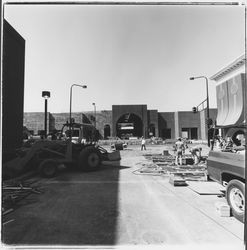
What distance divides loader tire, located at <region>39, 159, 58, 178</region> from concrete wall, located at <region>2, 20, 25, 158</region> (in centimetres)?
346

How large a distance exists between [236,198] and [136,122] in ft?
177

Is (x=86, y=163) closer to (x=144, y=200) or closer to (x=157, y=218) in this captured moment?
(x=144, y=200)

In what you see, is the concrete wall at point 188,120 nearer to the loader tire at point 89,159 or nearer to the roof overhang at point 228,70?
the roof overhang at point 228,70

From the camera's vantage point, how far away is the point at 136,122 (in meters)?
58.7

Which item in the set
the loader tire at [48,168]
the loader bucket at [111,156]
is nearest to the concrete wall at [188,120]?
the loader bucket at [111,156]

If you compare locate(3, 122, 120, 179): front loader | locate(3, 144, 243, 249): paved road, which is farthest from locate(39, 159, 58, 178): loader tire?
locate(3, 144, 243, 249): paved road

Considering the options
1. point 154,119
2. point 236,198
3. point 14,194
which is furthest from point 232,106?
point 154,119

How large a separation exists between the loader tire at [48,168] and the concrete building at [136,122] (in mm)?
38451

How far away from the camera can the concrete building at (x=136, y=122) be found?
48.9 metres

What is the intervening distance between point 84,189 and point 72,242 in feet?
12.7

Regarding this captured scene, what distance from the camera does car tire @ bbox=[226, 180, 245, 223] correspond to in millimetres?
4664

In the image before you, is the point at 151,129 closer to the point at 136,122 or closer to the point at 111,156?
the point at 136,122

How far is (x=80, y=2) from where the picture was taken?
316cm

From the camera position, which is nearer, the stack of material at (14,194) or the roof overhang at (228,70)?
the stack of material at (14,194)
